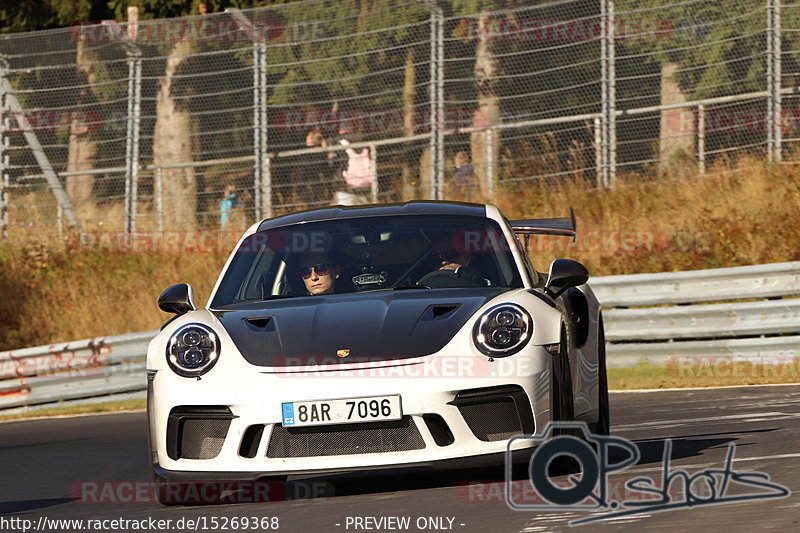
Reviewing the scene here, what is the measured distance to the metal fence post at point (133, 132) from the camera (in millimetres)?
20359

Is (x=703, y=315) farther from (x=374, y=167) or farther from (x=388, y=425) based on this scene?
(x=374, y=167)

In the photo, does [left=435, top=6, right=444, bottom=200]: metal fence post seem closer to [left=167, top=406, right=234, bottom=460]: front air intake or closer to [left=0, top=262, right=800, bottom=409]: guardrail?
[left=0, top=262, right=800, bottom=409]: guardrail

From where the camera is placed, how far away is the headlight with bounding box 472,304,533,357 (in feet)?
21.2

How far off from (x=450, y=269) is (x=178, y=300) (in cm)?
134

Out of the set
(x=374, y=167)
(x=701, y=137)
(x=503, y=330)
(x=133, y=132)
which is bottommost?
(x=503, y=330)

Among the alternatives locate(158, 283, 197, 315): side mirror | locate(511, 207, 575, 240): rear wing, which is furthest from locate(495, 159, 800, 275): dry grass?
locate(158, 283, 197, 315): side mirror

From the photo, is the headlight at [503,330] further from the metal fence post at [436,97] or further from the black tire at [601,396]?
the metal fence post at [436,97]

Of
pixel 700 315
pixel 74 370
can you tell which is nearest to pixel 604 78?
pixel 700 315

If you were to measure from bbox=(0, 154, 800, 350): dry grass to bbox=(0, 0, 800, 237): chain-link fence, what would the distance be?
0.27 meters

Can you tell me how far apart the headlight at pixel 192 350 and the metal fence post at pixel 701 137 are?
39.7ft

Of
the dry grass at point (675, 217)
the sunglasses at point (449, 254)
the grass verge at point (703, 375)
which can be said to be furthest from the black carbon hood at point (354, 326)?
the dry grass at point (675, 217)

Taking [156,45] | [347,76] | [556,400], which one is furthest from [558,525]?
[156,45]

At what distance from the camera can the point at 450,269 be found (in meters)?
7.61

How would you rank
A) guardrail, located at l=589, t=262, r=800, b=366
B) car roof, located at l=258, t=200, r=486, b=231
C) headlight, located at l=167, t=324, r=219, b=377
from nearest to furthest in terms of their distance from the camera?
headlight, located at l=167, t=324, r=219, b=377, car roof, located at l=258, t=200, r=486, b=231, guardrail, located at l=589, t=262, r=800, b=366
